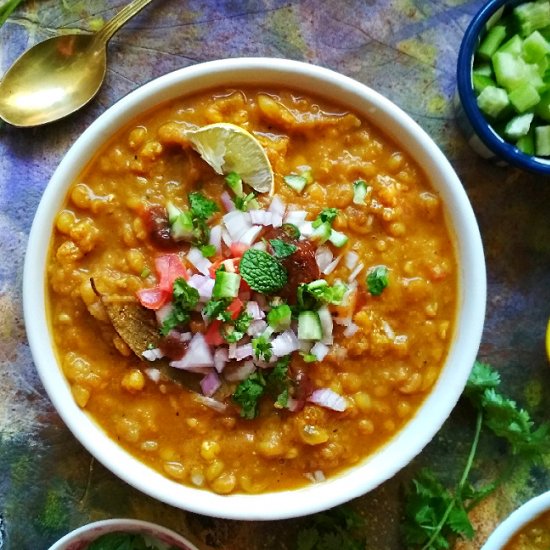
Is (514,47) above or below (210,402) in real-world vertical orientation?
above

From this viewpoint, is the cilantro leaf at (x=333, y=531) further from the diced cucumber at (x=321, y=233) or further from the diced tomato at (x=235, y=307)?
the diced cucumber at (x=321, y=233)

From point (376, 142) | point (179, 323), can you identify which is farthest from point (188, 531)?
point (376, 142)

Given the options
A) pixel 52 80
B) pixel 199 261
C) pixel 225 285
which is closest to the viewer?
pixel 225 285

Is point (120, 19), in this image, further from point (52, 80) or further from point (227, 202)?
point (227, 202)

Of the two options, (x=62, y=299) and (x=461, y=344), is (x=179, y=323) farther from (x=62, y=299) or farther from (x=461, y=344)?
(x=461, y=344)

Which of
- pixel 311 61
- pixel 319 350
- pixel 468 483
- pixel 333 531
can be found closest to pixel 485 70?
pixel 311 61

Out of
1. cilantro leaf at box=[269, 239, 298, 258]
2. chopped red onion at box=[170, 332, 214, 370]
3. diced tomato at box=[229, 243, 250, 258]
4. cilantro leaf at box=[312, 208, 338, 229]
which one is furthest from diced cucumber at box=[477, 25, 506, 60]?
chopped red onion at box=[170, 332, 214, 370]
